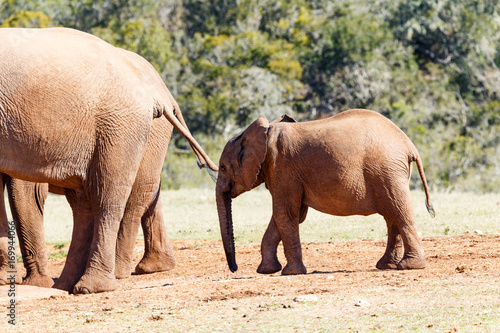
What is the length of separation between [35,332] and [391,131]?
425 cm

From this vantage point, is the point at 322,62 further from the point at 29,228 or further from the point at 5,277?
the point at 5,277

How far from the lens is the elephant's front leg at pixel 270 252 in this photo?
357 inches

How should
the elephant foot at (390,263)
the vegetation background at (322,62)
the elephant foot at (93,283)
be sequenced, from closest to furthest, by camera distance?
the elephant foot at (93,283) → the elephant foot at (390,263) → the vegetation background at (322,62)

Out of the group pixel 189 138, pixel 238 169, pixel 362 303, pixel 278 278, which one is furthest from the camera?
pixel 238 169

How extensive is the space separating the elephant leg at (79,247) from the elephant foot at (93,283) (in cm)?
27

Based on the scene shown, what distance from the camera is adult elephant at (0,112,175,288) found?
29.6 ft

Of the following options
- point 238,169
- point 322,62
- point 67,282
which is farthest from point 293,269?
point 322,62

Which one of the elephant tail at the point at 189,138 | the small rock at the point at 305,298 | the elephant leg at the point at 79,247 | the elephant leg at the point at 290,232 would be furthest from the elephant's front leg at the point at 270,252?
the small rock at the point at 305,298

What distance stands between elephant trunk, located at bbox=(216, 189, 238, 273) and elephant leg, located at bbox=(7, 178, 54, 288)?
1859 millimetres

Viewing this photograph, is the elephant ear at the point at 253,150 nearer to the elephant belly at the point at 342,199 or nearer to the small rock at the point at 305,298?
the elephant belly at the point at 342,199

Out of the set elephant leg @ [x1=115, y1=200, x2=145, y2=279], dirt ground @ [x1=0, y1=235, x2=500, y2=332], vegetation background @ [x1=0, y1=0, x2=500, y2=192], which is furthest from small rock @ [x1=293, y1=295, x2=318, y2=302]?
vegetation background @ [x1=0, y1=0, x2=500, y2=192]

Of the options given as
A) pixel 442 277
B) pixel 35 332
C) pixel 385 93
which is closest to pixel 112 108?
pixel 35 332

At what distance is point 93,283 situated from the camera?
7.95 m

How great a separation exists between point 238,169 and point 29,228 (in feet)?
7.37
